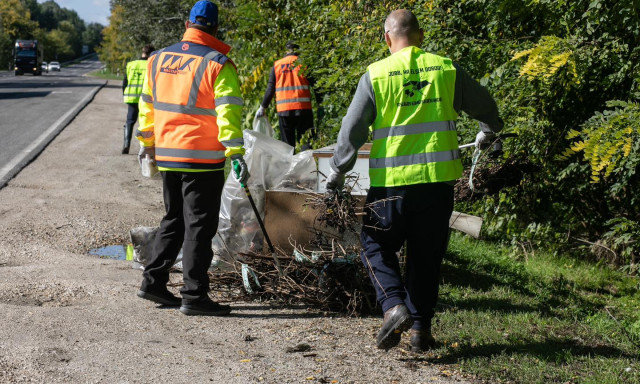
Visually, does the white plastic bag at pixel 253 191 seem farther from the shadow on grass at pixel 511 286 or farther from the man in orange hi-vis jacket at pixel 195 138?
the shadow on grass at pixel 511 286

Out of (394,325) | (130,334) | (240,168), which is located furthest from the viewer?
(240,168)

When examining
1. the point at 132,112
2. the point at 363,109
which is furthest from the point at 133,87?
the point at 363,109

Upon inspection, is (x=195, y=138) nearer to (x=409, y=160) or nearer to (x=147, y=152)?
(x=147, y=152)

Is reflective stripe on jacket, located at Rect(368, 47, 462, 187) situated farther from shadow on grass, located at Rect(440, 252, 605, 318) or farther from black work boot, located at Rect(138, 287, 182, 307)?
black work boot, located at Rect(138, 287, 182, 307)

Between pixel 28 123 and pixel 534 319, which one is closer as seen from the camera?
pixel 534 319

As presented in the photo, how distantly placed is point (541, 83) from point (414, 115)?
2376mm

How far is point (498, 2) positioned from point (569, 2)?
548 mm

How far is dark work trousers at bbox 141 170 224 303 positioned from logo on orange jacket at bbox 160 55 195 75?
655mm

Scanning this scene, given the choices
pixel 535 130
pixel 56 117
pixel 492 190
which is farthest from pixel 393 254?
pixel 56 117

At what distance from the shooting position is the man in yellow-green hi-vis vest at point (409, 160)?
393 cm

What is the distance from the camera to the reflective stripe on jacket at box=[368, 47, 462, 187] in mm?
3924

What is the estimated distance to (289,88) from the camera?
373 inches

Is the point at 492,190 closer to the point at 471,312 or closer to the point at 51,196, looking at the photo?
the point at 471,312

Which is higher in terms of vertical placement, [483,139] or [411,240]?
[483,139]
